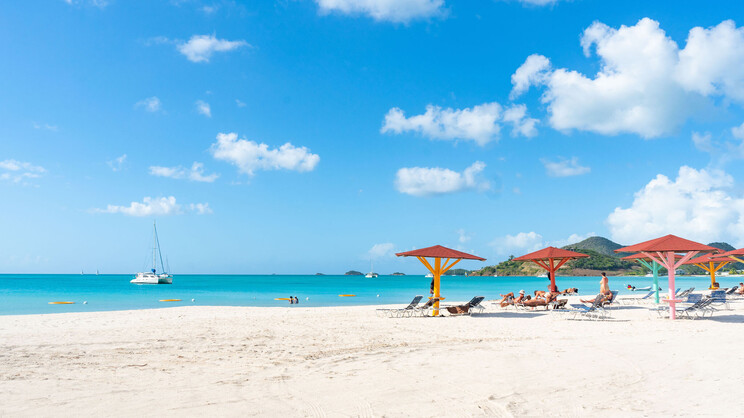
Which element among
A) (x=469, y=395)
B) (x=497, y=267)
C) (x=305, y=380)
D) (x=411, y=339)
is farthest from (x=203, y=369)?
(x=497, y=267)

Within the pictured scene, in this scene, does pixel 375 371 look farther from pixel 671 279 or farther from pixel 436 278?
pixel 671 279

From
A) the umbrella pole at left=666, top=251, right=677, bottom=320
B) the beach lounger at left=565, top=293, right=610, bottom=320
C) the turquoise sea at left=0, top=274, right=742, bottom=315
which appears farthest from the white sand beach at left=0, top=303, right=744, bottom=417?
the turquoise sea at left=0, top=274, right=742, bottom=315

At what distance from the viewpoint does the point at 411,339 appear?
965 cm

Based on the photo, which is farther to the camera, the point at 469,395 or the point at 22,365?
the point at 22,365

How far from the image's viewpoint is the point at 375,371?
6.41 metres

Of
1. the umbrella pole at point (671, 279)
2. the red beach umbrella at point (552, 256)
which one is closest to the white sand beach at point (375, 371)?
the umbrella pole at point (671, 279)

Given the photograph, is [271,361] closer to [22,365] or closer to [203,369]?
[203,369]

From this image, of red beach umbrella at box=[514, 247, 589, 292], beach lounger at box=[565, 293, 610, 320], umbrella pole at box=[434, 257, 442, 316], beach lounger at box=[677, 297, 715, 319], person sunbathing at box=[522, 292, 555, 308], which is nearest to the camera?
beach lounger at box=[677, 297, 715, 319]

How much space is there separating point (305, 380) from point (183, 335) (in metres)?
5.41

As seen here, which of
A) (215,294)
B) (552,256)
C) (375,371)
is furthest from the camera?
(215,294)

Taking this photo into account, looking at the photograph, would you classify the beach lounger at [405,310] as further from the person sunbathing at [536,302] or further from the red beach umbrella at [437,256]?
the person sunbathing at [536,302]

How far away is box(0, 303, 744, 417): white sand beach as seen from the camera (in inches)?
187

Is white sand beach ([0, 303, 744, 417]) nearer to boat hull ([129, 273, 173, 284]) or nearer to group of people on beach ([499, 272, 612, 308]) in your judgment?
group of people on beach ([499, 272, 612, 308])

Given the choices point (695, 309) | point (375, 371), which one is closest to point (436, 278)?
point (695, 309)
